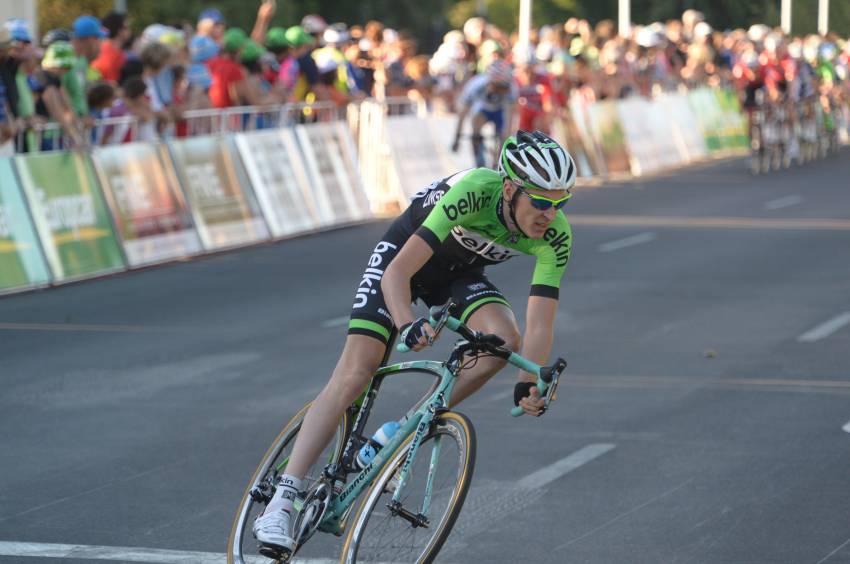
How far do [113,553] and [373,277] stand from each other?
5.20 feet

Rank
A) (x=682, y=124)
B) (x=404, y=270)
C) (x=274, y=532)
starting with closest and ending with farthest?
1. (x=274, y=532)
2. (x=404, y=270)
3. (x=682, y=124)

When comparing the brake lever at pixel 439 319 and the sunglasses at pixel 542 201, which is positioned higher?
the sunglasses at pixel 542 201

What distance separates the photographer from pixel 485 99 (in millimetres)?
25719

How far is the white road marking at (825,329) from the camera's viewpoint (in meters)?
13.0

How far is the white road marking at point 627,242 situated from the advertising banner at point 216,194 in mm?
3836

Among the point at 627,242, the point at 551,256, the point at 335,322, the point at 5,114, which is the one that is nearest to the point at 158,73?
the point at 5,114

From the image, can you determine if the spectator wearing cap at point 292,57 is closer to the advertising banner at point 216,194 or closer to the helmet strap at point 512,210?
the advertising banner at point 216,194

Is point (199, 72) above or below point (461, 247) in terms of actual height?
Result: below

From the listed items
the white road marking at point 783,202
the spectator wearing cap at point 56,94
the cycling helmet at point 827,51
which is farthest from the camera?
the cycling helmet at point 827,51

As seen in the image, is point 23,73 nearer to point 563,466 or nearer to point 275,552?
point 563,466

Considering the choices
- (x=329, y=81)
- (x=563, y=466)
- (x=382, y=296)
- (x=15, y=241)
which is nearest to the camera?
(x=382, y=296)

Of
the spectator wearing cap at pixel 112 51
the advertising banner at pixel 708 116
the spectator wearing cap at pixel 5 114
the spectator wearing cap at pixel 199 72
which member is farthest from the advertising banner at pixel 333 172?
the advertising banner at pixel 708 116

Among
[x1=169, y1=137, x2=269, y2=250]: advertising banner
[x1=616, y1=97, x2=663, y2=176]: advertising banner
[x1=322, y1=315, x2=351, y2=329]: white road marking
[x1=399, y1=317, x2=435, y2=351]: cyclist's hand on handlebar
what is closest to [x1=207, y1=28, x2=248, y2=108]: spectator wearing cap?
[x1=169, y1=137, x2=269, y2=250]: advertising banner

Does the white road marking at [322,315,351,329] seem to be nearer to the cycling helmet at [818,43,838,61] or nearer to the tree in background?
the cycling helmet at [818,43,838,61]
